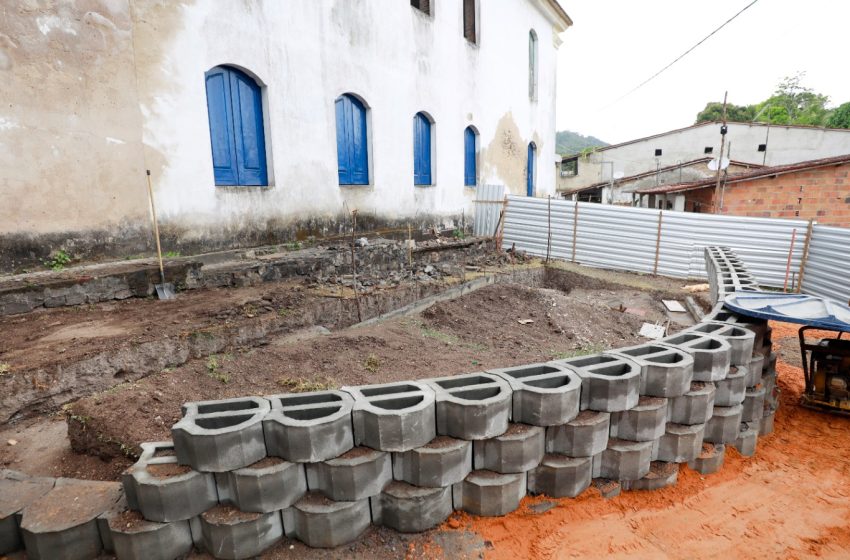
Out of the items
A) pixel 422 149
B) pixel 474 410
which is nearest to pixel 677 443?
pixel 474 410

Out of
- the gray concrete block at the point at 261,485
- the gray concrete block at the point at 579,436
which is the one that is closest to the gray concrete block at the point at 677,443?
the gray concrete block at the point at 579,436

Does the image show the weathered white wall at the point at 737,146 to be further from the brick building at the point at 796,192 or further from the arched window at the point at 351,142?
the arched window at the point at 351,142

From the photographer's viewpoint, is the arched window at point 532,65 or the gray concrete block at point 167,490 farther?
the arched window at point 532,65

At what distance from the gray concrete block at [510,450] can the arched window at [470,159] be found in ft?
36.0

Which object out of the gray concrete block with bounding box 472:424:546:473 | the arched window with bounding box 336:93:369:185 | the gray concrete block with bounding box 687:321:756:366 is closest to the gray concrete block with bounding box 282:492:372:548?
the gray concrete block with bounding box 472:424:546:473

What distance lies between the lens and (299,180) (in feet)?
24.9

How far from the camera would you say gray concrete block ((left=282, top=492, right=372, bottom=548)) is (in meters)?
2.11

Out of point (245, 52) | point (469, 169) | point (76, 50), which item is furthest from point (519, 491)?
point (469, 169)

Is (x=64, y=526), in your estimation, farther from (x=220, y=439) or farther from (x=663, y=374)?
(x=663, y=374)

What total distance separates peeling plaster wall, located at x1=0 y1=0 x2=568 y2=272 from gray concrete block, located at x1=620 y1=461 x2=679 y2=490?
19.5 ft

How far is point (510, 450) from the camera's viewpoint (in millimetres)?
2375

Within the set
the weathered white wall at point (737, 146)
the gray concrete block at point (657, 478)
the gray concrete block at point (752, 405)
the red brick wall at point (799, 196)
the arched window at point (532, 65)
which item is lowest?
the gray concrete block at point (657, 478)

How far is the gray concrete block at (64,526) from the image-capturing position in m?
2.00

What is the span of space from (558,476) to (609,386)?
0.59m
